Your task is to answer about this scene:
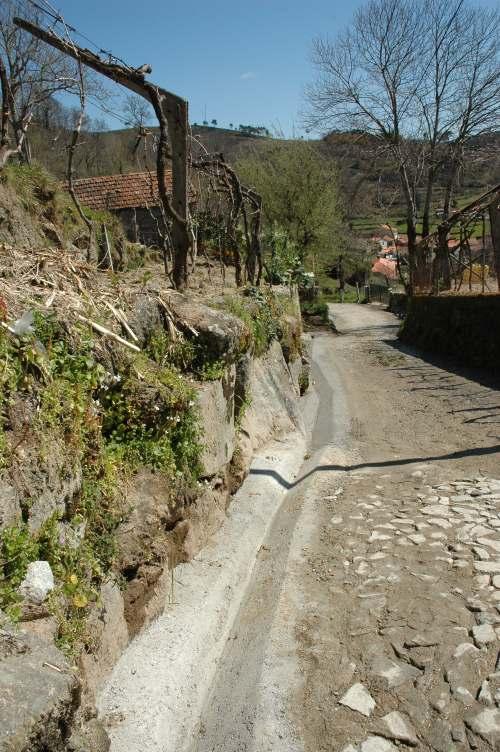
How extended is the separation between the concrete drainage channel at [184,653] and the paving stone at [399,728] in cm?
97

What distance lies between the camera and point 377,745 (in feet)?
10.2

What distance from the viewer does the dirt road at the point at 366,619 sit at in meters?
3.20

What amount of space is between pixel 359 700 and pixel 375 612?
2.77 feet

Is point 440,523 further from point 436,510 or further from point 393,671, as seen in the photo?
point 393,671

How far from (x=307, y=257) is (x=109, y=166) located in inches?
583

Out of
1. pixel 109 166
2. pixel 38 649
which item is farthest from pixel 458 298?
pixel 109 166

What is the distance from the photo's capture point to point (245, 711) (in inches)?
134

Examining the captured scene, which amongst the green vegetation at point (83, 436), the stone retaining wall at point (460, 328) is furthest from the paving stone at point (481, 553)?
the stone retaining wall at point (460, 328)

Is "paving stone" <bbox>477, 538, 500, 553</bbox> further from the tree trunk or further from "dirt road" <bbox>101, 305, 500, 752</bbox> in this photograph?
the tree trunk

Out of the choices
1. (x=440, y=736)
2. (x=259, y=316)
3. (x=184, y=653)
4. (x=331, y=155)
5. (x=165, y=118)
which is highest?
(x=331, y=155)

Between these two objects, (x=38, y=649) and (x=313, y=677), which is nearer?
(x=38, y=649)

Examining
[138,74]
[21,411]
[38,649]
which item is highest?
[138,74]

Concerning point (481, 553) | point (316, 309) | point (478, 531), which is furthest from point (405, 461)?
point (316, 309)

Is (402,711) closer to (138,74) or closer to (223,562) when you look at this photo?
(223,562)
